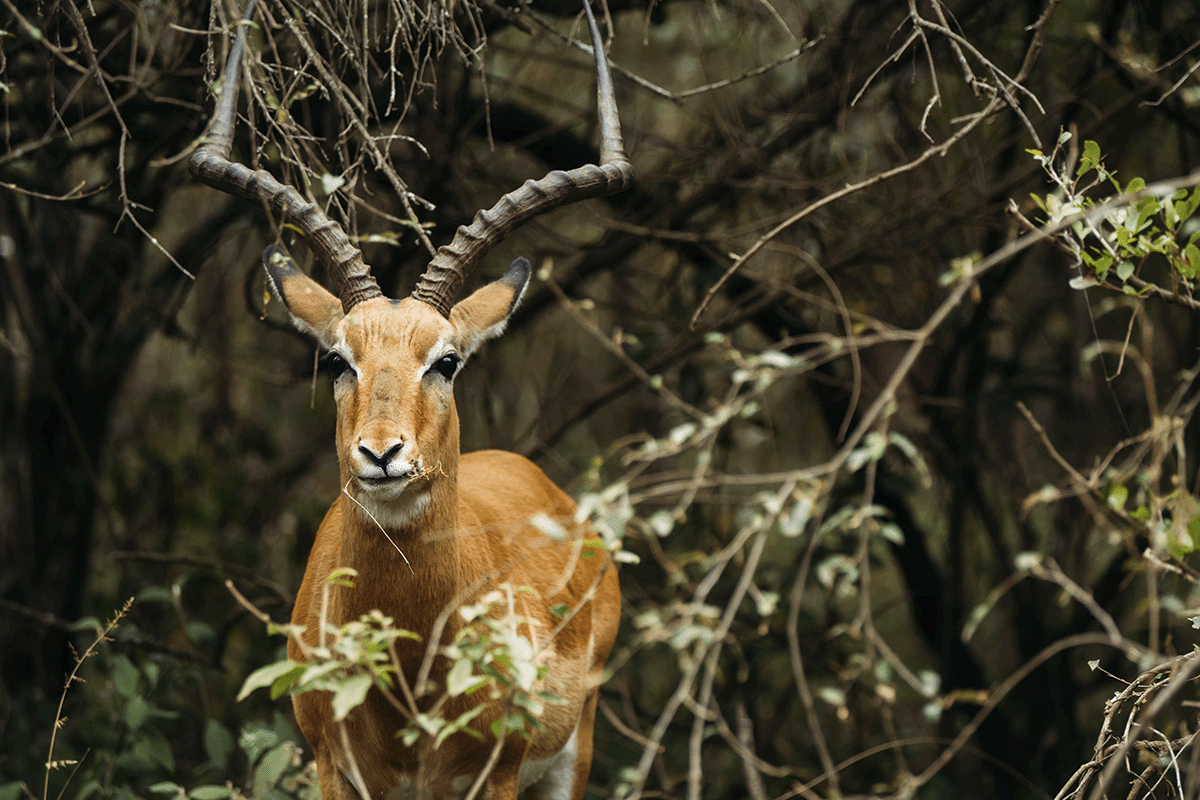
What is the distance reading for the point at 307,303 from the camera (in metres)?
3.56

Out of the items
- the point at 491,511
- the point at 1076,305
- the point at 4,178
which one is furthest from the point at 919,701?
the point at 4,178

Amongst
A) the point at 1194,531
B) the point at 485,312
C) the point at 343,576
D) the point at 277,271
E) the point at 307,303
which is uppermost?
the point at 277,271

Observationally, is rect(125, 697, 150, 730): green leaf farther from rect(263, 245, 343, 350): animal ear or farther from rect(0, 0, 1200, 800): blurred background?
rect(263, 245, 343, 350): animal ear

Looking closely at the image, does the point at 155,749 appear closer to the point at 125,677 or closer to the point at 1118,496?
the point at 125,677

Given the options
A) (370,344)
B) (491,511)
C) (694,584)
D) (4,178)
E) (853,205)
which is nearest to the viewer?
(370,344)

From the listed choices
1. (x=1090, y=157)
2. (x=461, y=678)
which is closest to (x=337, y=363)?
(x=461, y=678)

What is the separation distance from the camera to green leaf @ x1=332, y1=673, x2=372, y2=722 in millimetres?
2242

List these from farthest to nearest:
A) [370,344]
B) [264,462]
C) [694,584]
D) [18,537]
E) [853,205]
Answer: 1. [264,462]
2. [694,584]
3. [853,205]
4. [18,537]
5. [370,344]

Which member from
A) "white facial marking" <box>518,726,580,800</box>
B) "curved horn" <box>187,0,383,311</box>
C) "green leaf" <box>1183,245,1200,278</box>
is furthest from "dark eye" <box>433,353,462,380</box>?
"green leaf" <box>1183,245,1200,278</box>

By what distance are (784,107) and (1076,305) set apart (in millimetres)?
2289

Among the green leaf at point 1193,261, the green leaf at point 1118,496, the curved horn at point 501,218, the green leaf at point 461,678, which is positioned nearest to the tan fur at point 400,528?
the curved horn at point 501,218

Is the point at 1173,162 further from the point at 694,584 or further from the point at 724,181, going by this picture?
the point at 694,584

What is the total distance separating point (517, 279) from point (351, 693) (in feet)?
6.26

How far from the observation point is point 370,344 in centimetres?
328
